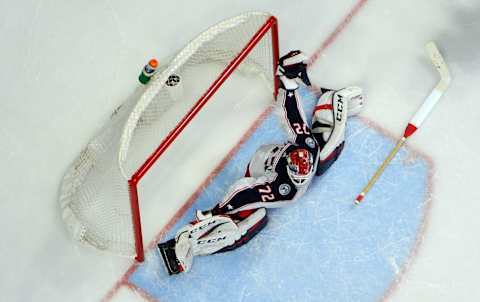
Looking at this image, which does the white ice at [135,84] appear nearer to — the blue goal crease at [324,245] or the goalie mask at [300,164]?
the blue goal crease at [324,245]

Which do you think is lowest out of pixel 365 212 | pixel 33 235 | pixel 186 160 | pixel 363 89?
pixel 33 235

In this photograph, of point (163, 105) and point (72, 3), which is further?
point (72, 3)

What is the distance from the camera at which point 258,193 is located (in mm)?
4207

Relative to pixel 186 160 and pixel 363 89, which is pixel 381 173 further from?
pixel 186 160

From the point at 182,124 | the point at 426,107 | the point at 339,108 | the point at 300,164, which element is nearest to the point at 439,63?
the point at 426,107

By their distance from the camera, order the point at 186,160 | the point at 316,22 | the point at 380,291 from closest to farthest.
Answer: the point at 380,291 → the point at 186,160 → the point at 316,22

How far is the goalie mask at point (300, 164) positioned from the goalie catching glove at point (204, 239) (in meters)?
0.34

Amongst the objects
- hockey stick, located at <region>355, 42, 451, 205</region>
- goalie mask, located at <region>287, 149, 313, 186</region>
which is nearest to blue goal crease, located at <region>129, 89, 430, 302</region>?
hockey stick, located at <region>355, 42, 451, 205</region>

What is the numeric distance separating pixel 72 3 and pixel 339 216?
174cm

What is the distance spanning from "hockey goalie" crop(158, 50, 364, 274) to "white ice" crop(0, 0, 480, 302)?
283mm

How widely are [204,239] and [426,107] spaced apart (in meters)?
1.22

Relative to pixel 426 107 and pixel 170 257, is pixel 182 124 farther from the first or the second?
pixel 426 107

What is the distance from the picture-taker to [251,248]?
4.35 meters

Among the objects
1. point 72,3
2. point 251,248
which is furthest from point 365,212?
point 72,3
